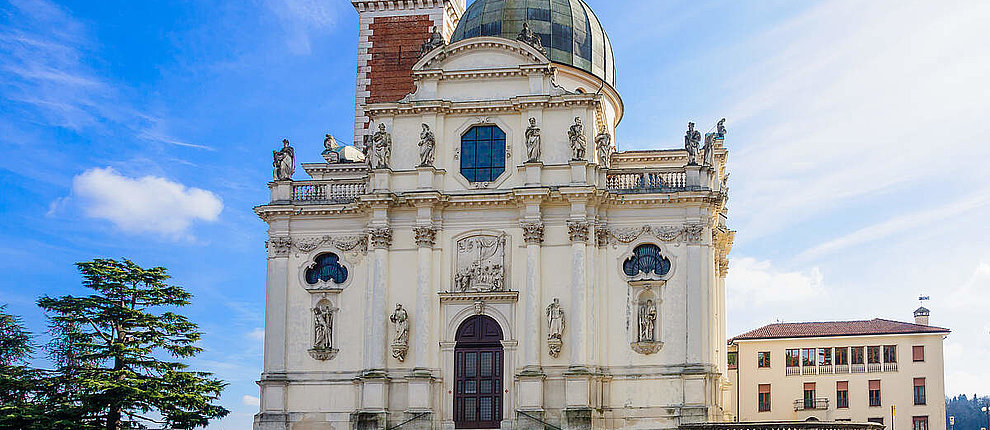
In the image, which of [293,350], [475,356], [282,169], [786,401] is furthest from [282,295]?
[786,401]

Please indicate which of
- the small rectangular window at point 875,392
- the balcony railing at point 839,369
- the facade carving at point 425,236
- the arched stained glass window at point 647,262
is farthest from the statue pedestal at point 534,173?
the small rectangular window at point 875,392

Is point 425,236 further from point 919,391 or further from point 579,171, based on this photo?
point 919,391

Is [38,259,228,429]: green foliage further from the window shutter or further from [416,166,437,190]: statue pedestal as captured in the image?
the window shutter

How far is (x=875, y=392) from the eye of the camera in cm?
5528

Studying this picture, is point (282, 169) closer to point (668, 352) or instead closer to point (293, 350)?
point (293, 350)

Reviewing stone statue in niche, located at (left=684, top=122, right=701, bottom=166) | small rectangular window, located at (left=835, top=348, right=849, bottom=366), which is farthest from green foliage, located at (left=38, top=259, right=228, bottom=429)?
small rectangular window, located at (left=835, top=348, right=849, bottom=366)

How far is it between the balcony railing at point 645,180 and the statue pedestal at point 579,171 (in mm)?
994

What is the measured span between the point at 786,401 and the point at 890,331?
619 centimetres

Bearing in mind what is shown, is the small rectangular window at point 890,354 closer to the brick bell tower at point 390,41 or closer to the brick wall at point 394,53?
the brick bell tower at point 390,41

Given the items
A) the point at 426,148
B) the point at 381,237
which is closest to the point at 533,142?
the point at 426,148

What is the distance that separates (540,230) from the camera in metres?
36.6

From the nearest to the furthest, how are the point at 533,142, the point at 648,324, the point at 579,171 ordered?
the point at 648,324
the point at 579,171
the point at 533,142

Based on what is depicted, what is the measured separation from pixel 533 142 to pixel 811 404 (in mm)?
26702

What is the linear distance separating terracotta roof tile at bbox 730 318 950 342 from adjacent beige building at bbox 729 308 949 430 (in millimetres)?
50
